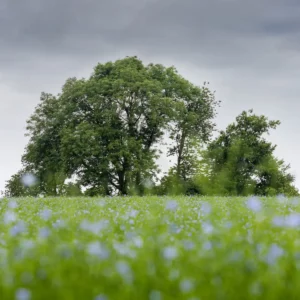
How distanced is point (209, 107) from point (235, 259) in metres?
50.7

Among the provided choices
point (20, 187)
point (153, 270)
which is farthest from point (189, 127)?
point (153, 270)

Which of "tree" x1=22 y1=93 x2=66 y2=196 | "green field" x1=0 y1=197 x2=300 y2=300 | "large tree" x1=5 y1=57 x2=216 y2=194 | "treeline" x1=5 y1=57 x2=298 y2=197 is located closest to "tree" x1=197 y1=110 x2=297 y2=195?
"treeline" x1=5 y1=57 x2=298 y2=197

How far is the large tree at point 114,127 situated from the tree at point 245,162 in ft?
12.0

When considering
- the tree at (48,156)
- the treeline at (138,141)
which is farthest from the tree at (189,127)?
the tree at (48,156)

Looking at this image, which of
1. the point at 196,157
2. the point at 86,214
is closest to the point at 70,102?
the point at 196,157

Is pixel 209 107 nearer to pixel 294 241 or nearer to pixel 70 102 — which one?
pixel 70 102

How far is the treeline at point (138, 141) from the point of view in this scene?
147ft

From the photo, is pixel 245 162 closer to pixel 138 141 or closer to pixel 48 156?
pixel 138 141

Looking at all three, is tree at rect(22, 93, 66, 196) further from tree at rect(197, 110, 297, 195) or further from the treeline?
tree at rect(197, 110, 297, 195)

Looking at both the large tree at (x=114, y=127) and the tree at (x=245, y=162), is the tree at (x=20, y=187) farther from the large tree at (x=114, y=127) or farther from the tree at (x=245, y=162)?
the tree at (x=245, y=162)

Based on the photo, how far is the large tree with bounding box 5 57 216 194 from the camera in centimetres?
4431

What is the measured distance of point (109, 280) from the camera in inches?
153

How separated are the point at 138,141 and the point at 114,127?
9.35ft

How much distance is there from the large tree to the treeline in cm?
9
